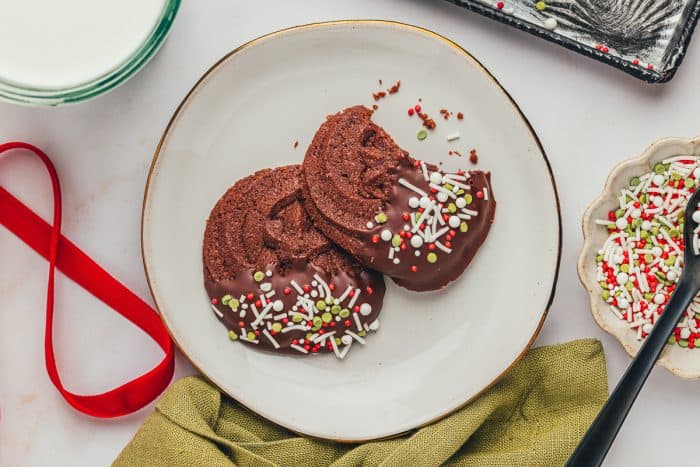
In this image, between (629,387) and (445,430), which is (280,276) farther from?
(629,387)

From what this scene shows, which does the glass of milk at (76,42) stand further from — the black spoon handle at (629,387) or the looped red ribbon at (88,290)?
the black spoon handle at (629,387)

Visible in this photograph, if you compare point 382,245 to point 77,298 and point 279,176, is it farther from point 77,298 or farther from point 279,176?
point 77,298

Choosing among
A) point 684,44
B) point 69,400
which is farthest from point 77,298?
point 684,44

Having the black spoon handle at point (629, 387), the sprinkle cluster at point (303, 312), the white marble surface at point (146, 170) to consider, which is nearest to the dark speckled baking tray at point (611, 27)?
the white marble surface at point (146, 170)

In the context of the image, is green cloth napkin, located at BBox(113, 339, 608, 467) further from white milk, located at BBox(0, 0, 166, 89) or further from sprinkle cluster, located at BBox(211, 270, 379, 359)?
white milk, located at BBox(0, 0, 166, 89)

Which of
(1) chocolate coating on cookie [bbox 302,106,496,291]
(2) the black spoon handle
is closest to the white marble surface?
(2) the black spoon handle

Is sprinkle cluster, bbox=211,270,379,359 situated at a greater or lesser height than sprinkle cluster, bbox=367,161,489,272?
lesser
